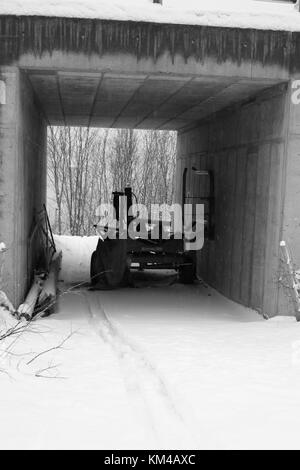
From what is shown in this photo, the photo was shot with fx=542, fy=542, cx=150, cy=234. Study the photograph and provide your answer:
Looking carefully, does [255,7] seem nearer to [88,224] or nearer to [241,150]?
[241,150]

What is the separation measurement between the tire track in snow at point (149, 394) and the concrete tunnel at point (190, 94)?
2126 mm

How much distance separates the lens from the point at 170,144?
34.9m

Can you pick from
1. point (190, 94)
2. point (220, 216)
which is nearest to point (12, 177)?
point (190, 94)

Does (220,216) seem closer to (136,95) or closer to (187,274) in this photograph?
(187,274)

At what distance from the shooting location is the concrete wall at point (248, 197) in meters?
8.22

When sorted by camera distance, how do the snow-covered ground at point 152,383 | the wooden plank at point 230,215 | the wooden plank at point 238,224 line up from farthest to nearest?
the wooden plank at point 230,215, the wooden plank at point 238,224, the snow-covered ground at point 152,383

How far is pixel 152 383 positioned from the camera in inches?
200

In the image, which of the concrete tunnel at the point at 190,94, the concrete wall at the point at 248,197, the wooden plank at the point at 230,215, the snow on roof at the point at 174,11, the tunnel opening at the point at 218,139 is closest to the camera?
the snow on roof at the point at 174,11

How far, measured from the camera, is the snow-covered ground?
13.0 feet

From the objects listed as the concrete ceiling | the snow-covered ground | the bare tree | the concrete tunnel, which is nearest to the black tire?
the concrete tunnel

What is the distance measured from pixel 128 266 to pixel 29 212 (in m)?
2.53

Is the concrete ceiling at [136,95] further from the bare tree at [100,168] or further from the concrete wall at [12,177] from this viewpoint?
the bare tree at [100,168]

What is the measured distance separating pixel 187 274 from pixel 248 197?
3056 millimetres

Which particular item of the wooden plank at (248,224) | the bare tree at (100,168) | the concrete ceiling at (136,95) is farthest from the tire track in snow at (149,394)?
the bare tree at (100,168)
